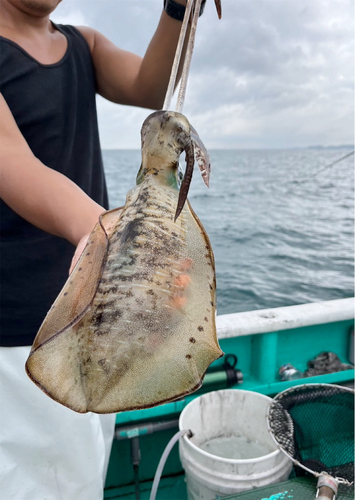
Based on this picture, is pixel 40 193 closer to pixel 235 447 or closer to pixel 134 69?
pixel 134 69

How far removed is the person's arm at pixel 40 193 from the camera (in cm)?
99

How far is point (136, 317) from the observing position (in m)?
0.71

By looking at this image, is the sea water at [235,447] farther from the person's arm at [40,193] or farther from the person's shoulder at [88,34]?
the person's shoulder at [88,34]

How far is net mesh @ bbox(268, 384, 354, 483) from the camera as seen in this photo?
6.70 feet

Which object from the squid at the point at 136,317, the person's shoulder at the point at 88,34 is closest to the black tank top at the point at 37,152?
the person's shoulder at the point at 88,34

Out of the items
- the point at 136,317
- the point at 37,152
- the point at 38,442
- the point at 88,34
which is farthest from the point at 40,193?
the point at 88,34

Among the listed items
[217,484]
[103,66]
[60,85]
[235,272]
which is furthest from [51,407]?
[235,272]

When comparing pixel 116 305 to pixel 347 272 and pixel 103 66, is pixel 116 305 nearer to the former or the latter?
pixel 103 66

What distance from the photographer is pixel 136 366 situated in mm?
690

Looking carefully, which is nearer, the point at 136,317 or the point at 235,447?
the point at 136,317

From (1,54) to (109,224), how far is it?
994 millimetres

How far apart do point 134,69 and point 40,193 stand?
947mm

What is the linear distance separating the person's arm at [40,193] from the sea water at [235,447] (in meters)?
1.80

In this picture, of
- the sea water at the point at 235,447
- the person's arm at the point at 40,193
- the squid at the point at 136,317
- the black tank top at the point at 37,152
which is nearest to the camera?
the squid at the point at 136,317
